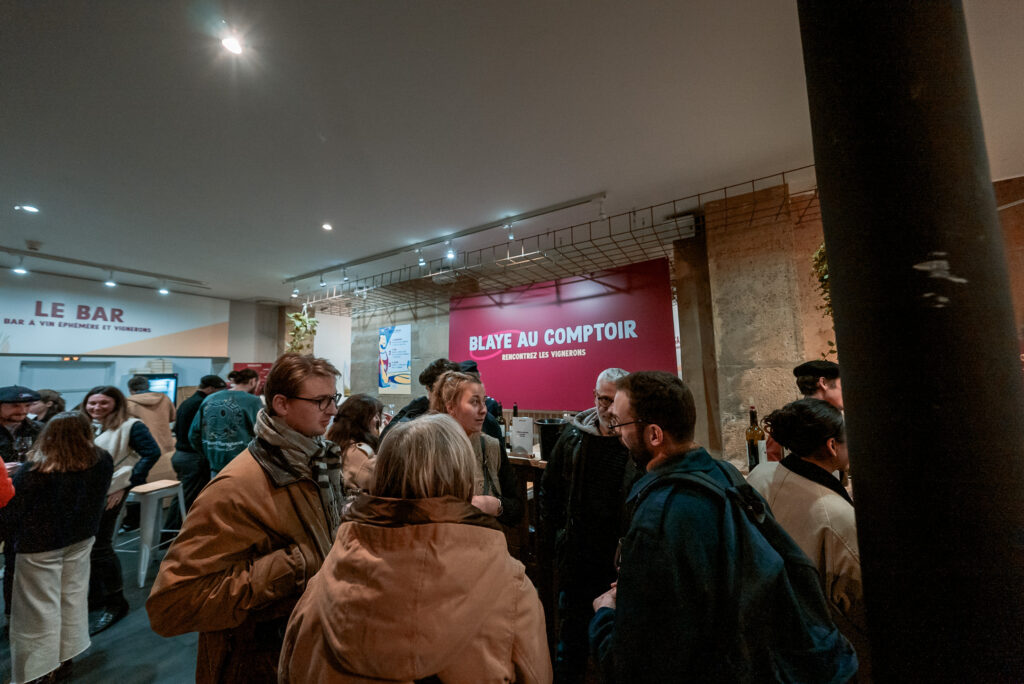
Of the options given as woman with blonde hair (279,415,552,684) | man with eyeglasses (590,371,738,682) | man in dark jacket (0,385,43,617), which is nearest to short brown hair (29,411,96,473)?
man in dark jacket (0,385,43,617)

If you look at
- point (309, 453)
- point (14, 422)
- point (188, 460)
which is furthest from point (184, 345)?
point (309, 453)

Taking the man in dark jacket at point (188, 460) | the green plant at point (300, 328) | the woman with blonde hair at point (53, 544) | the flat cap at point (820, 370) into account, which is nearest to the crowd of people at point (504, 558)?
the woman with blonde hair at point (53, 544)

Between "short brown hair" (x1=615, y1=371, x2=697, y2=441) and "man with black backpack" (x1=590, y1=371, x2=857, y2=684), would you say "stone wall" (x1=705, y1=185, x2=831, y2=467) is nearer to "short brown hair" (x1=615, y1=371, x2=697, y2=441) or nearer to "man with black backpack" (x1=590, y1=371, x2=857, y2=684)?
"short brown hair" (x1=615, y1=371, x2=697, y2=441)

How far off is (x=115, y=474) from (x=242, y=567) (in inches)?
129

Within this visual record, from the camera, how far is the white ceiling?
1.90 metres

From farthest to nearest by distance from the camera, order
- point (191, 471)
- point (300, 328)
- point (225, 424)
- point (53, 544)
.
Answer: point (300, 328), point (191, 471), point (225, 424), point (53, 544)

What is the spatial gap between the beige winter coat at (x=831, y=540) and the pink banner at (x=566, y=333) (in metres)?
2.40

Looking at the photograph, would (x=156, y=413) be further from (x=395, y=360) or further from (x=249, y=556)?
(x=249, y=556)

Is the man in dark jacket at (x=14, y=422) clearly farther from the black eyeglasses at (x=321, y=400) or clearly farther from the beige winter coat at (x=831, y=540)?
the beige winter coat at (x=831, y=540)

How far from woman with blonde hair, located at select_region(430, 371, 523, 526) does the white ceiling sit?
183 cm

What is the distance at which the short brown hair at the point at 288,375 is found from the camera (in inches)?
56.5

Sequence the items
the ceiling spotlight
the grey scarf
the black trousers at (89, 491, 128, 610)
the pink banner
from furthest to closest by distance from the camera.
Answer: the pink banner, the black trousers at (89, 491, 128, 610), the ceiling spotlight, the grey scarf

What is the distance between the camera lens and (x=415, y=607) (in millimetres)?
789

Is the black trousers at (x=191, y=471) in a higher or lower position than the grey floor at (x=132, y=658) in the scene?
Answer: higher
